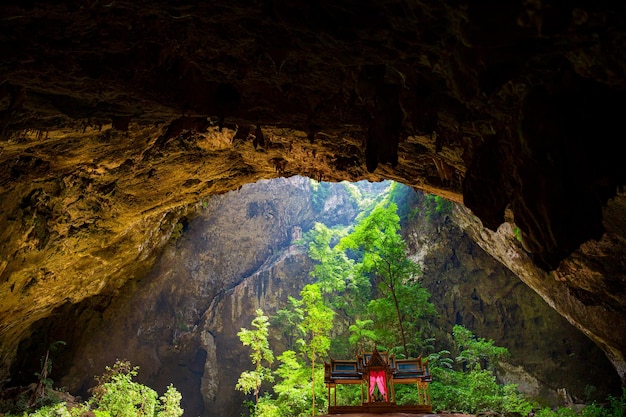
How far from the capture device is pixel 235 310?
24.8m

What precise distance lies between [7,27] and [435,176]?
7.30m

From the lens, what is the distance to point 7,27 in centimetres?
335

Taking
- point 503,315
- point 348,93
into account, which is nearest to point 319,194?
point 503,315

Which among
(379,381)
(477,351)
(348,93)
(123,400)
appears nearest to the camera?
(348,93)

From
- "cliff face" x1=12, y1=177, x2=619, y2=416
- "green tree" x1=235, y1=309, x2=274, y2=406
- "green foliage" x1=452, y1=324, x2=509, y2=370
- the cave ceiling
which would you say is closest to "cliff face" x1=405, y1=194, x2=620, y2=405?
"cliff face" x1=12, y1=177, x2=619, y2=416

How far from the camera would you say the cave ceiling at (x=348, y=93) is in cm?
290

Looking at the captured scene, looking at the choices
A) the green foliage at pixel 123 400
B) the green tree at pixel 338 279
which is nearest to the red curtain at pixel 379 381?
the green foliage at pixel 123 400

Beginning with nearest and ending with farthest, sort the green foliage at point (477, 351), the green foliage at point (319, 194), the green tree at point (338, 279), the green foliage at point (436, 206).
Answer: the green foliage at point (477, 351) < the green foliage at point (436, 206) < the green tree at point (338, 279) < the green foliage at point (319, 194)

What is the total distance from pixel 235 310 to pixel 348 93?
22.9 meters

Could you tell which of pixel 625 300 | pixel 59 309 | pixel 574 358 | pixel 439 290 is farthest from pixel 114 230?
pixel 574 358

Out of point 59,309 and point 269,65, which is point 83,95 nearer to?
point 269,65

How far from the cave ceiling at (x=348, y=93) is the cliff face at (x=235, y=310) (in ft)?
31.4

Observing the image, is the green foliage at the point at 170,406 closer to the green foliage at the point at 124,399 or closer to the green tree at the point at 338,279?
the green foliage at the point at 124,399

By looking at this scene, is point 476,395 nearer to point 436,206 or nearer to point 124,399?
point 436,206
